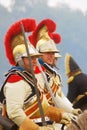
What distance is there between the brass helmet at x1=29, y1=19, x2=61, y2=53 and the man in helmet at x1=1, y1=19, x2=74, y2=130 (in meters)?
0.56

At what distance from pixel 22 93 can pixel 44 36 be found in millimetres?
1608

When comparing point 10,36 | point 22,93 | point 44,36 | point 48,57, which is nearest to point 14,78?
point 22,93

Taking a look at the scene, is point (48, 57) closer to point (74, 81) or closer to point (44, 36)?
point (44, 36)

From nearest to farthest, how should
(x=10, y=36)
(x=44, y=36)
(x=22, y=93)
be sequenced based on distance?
1. (x=22, y=93)
2. (x=10, y=36)
3. (x=44, y=36)

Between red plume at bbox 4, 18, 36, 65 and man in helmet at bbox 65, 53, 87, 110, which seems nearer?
red plume at bbox 4, 18, 36, 65

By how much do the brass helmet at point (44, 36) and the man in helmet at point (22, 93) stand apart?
561 mm

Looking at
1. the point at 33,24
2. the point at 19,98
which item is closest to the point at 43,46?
the point at 33,24

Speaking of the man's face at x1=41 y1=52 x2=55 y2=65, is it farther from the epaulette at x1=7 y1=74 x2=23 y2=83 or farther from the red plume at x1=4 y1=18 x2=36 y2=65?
the epaulette at x1=7 y1=74 x2=23 y2=83

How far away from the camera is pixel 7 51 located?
5.50m

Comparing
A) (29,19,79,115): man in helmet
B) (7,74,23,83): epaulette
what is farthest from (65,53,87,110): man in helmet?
(7,74,23,83): epaulette

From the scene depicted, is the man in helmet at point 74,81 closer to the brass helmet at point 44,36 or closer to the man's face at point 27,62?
the brass helmet at point 44,36

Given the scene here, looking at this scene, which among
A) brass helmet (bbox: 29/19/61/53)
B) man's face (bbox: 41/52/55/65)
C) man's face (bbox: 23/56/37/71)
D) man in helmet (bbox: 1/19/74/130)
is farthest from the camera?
brass helmet (bbox: 29/19/61/53)

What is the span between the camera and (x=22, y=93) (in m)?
4.95

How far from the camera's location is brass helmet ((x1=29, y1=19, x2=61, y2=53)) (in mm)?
5941
